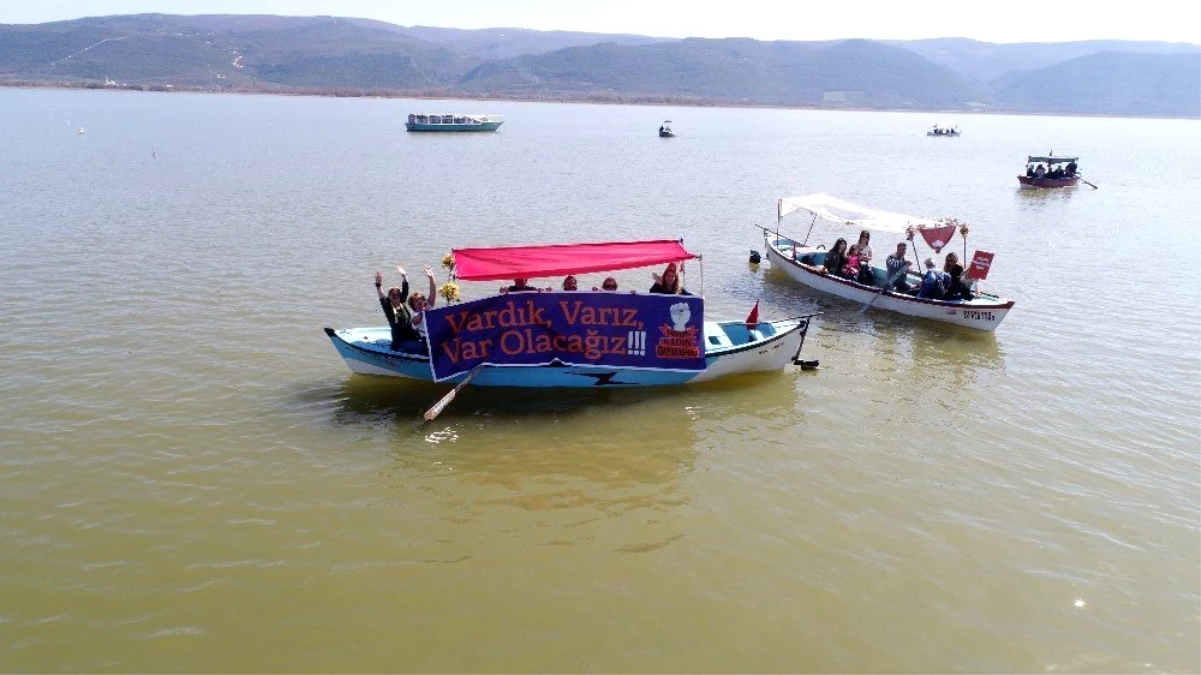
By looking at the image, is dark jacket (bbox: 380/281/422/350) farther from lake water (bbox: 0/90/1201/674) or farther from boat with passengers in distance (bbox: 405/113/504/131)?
boat with passengers in distance (bbox: 405/113/504/131)

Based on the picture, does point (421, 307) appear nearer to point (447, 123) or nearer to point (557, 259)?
point (557, 259)

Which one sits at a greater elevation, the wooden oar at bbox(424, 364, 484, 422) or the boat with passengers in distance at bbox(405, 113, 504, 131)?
the boat with passengers in distance at bbox(405, 113, 504, 131)

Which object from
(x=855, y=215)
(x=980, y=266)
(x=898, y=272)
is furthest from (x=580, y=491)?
(x=855, y=215)

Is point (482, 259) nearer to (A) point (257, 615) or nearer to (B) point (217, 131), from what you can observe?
(A) point (257, 615)

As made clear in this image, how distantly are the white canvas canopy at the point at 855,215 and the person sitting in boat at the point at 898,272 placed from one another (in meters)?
1.22

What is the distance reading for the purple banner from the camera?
637 inches

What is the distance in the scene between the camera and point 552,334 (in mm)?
16578

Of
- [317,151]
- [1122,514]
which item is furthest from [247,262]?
[317,151]

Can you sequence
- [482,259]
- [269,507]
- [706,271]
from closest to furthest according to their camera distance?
1. [269,507]
2. [482,259]
3. [706,271]

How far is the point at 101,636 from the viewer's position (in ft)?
32.0

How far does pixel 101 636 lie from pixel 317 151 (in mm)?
63701

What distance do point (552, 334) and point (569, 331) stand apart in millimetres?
360

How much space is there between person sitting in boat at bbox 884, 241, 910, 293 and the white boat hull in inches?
18.9

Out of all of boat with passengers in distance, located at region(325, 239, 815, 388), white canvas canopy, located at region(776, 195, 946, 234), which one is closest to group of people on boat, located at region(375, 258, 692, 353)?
boat with passengers in distance, located at region(325, 239, 815, 388)
